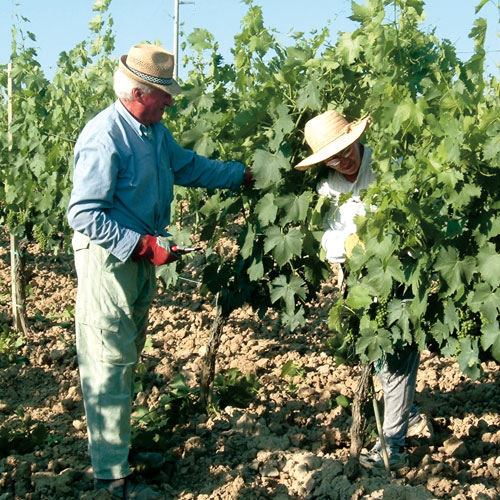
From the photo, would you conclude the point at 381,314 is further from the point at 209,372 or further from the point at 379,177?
the point at 209,372

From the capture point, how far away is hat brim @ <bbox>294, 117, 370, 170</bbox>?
3676 mm

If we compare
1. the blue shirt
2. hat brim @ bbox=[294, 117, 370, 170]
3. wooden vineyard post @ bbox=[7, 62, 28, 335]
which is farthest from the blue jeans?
wooden vineyard post @ bbox=[7, 62, 28, 335]

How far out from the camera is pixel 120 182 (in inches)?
144

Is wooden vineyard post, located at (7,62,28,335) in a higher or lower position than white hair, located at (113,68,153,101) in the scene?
lower

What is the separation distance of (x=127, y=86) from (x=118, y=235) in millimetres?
714

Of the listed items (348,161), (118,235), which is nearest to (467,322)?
(348,161)

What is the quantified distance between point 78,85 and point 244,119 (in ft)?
11.3

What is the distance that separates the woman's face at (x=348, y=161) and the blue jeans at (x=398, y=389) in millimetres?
934

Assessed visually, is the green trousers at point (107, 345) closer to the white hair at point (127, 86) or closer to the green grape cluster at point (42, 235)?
the white hair at point (127, 86)

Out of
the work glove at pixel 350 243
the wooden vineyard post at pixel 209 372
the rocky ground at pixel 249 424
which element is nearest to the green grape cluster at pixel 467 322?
the work glove at pixel 350 243

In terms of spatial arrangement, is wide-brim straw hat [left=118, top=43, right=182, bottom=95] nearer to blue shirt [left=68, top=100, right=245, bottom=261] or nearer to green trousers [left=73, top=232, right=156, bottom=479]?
blue shirt [left=68, top=100, right=245, bottom=261]

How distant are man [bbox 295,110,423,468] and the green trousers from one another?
96 cm

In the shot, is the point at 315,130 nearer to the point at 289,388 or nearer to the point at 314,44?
the point at 314,44

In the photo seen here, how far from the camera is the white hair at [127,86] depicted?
3686mm
